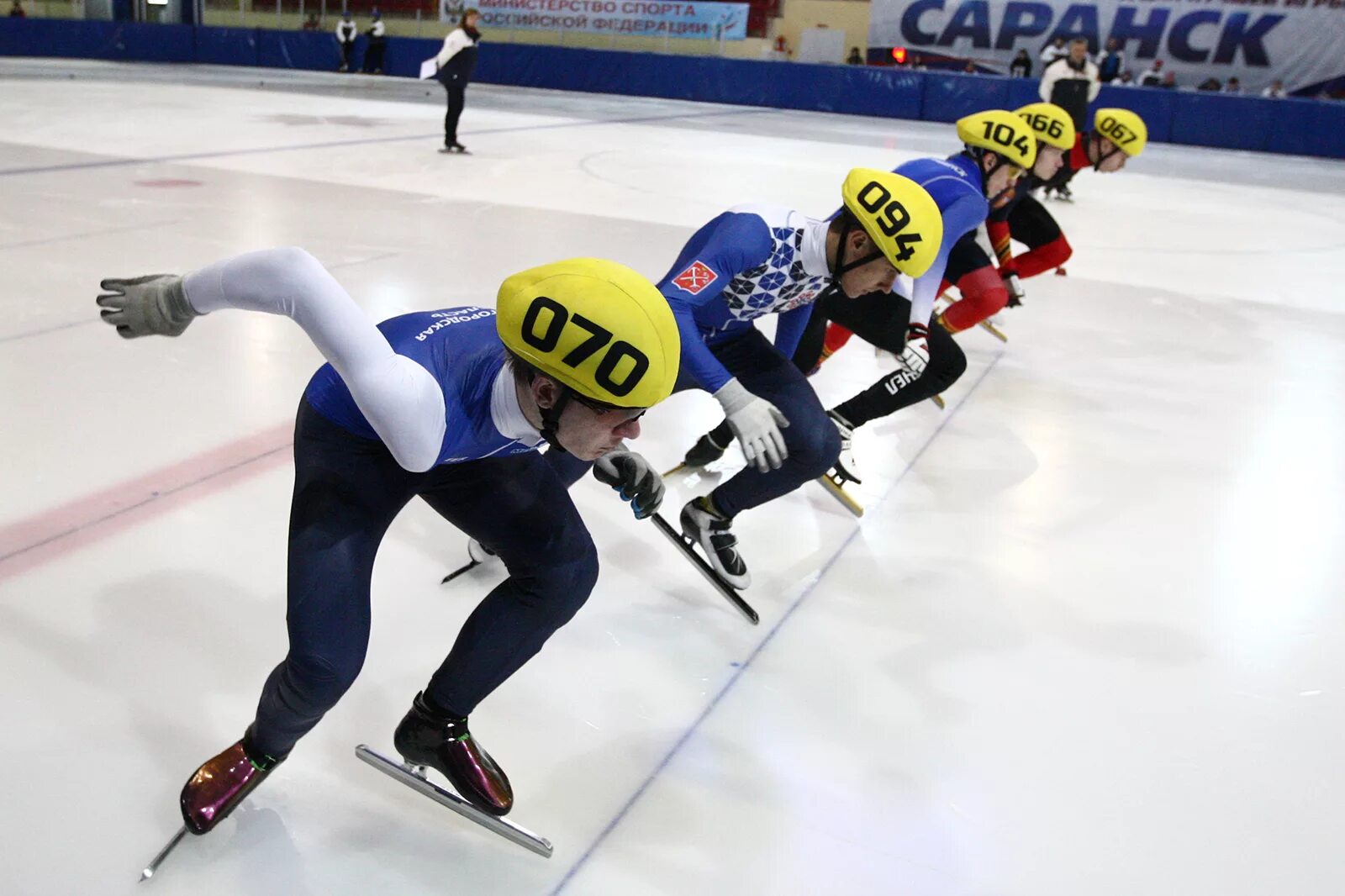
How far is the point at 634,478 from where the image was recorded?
90.5 inches

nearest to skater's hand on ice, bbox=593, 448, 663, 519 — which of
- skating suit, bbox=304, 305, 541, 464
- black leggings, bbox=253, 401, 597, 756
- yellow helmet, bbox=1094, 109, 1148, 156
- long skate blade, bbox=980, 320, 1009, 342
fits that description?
black leggings, bbox=253, 401, 597, 756

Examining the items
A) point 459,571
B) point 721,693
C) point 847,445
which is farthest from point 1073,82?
point 721,693

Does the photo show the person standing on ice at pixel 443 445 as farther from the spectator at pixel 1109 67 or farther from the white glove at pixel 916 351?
the spectator at pixel 1109 67

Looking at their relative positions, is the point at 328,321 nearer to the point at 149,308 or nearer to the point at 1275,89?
the point at 149,308

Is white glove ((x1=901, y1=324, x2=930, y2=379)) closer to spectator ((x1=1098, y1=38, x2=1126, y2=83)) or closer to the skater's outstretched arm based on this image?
the skater's outstretched arm

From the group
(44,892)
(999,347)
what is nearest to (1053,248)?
(999,347)

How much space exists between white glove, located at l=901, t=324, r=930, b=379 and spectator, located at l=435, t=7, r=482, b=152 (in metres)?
8.34

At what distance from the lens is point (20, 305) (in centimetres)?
504

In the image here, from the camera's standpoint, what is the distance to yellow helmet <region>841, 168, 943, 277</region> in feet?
9.01

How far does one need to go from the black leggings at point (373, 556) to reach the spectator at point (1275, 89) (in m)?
21.2

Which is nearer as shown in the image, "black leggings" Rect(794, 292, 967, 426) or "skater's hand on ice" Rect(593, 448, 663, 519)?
"skater's hand on ice" Rect(593, 448, 663, 519)

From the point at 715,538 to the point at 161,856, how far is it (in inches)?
66.1

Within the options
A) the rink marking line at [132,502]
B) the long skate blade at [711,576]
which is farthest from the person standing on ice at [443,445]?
the rink marking line at [132,502]

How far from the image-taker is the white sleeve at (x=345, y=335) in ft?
5.38
